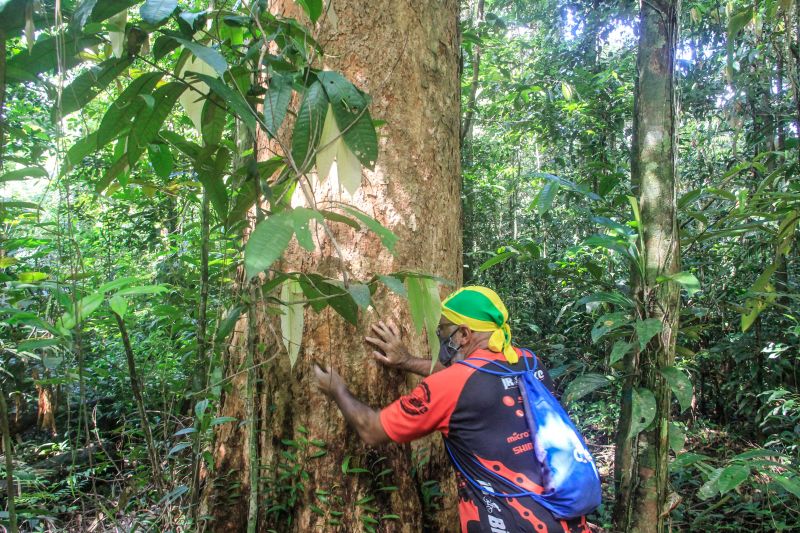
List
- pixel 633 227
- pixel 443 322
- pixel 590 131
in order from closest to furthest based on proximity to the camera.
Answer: pixel 443 322
pixel 633 227
pixel 590 131

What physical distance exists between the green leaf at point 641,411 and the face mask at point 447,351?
2.36 feet

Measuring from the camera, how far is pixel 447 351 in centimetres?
222

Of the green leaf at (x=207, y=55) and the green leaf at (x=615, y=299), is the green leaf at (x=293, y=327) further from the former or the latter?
the green leaf at (x=615, y=299)

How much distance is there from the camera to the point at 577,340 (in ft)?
21.8

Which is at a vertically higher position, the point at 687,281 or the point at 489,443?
the point at 687,281

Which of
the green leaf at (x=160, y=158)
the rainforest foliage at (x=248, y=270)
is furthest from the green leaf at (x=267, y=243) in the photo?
the green leaf at (x=160, y=158)

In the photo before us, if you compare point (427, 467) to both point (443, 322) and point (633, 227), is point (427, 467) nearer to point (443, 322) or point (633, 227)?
point (443, 322)

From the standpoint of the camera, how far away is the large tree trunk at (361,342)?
1688 mm

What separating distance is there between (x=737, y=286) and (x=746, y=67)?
2825 mm

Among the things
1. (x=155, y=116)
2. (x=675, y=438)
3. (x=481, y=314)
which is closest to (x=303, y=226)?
Answer: (x=155, y=116)

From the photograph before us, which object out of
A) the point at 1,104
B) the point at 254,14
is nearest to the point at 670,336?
the point at 254,14

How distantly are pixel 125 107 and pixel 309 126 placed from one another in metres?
0.39

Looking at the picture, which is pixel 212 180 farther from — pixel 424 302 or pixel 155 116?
pixel 424 302

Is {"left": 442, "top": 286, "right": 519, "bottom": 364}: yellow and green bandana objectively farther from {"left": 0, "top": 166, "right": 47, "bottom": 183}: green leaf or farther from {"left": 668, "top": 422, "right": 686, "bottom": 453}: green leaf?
{"left": 0, "top": 166, "right": 47, "bottom": 183}: green leaf
